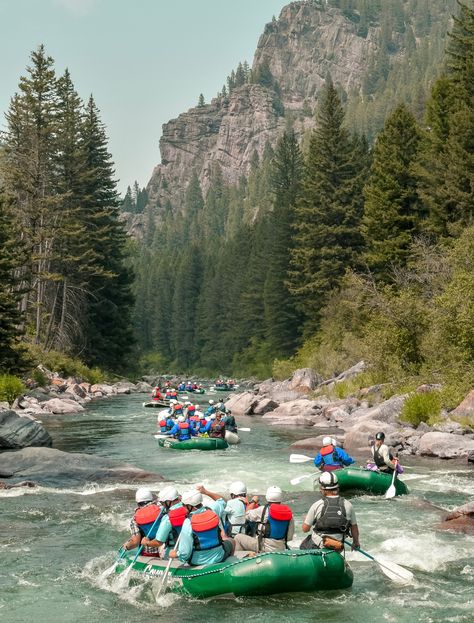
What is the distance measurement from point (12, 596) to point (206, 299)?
293 feet

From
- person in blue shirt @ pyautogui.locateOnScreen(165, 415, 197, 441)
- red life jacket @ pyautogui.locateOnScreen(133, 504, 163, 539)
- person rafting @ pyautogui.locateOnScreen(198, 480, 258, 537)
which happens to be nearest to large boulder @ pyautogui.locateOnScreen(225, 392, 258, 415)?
person in blue shirt @ pyautogui.locateOnScreen(165, 415, 197, 441)

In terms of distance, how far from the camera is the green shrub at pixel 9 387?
3234 centimetres

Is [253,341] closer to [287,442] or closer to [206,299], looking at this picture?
[206,299]

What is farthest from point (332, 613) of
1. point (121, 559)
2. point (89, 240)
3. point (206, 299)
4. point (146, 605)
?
point (206, 299)

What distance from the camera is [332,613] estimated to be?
10.1 meters

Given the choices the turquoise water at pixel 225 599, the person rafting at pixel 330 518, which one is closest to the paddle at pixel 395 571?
the turquoise water at pixel 225 599

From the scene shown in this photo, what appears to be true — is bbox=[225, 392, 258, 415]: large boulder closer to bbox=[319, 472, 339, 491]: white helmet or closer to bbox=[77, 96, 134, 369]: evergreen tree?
bbox=[77, 96, 134, 369]: evergreen tree

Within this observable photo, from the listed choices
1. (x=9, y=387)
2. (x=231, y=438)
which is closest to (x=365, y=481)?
(x=231, y=438)

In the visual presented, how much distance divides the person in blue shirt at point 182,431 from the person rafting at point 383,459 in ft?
32.6

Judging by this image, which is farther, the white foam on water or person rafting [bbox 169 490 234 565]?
the white foam on water

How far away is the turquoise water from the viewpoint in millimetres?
10133

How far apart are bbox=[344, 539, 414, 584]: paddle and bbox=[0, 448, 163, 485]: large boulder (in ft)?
28.9

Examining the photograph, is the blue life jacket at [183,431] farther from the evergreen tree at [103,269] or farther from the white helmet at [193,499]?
the evergreen tree at [103,269]

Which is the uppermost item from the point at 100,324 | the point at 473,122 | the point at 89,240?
the point at 473,122
